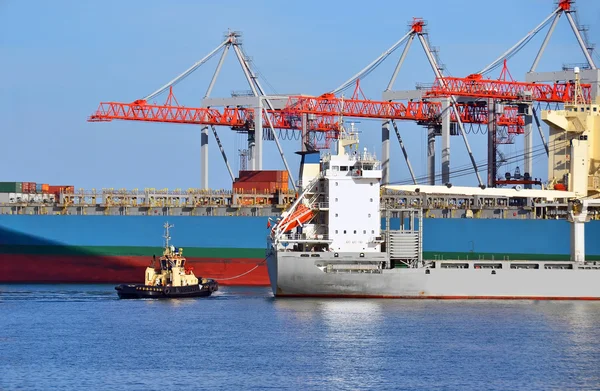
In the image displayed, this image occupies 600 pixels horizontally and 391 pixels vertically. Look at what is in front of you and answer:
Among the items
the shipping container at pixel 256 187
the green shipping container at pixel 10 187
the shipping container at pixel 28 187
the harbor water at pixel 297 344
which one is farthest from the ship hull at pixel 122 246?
the harbor water at pixel 297 344

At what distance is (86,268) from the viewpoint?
189 feet

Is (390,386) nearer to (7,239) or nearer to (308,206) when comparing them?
(308,206)

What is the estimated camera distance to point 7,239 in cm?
5822

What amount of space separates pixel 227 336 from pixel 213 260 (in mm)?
21466

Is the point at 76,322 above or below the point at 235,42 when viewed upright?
below

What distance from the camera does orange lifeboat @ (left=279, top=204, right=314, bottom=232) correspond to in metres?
46.7

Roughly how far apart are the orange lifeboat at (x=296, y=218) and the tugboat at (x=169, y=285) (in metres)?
4.33

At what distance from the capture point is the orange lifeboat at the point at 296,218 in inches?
1839

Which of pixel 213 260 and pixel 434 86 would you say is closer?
pixel 213 260

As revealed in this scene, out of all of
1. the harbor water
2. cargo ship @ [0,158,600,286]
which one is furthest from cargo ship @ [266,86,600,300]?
cargo ship @ [0,158,600,286]

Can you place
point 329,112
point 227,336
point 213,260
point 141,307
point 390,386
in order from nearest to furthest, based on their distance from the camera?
point 390,386, point 227,336, point 141,307, point 213,260, point 329,112

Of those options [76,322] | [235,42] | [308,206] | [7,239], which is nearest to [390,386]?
[76,322]

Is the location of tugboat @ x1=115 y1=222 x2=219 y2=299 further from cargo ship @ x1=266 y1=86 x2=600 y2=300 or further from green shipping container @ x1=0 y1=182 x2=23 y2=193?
green shipping container @ x1=0 y1=182 x2=23 y2=193

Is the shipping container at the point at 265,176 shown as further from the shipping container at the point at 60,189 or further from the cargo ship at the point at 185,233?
the shipping container at the point at 60,189
